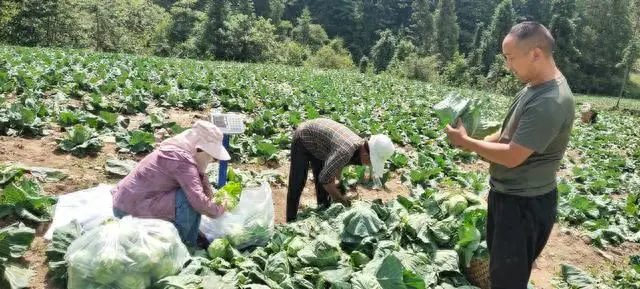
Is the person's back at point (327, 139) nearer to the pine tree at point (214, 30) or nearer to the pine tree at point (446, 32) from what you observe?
the pine tree at point (214, 30)

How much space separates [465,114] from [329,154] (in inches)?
62.9

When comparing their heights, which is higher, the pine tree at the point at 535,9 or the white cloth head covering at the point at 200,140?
the pine tree at the point at 535,9

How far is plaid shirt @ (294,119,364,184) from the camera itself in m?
4.60

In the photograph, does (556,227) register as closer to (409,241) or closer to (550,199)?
(409,241)

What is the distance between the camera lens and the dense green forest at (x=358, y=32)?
37406 millimetres

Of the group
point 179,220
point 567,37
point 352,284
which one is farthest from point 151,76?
point 567,37

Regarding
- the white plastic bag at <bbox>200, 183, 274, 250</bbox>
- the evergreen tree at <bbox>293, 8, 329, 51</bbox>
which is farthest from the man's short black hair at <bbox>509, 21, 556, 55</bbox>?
the evergreen tree at <bbox>293, 8, 329, 51</bbox>

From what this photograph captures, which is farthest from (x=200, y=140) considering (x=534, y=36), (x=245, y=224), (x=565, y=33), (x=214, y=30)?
(x=565, y=33)

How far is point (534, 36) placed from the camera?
2816 mm

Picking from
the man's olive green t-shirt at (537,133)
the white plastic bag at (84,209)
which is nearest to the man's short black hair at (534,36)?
the man's olive green t-shirt at (537,133)

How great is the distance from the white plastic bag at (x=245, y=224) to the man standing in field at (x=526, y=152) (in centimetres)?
188

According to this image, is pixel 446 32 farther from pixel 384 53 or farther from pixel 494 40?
pixel 384 53

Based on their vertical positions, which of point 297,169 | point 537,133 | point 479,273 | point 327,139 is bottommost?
point 479,273

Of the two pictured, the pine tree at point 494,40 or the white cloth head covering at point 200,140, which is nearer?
the white cloth head covering at point 200,140
